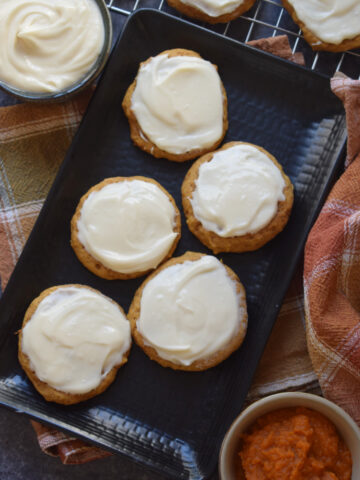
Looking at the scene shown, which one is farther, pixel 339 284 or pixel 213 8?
pixel 213 8

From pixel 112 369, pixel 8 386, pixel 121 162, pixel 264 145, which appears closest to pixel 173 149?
pixel 121 162

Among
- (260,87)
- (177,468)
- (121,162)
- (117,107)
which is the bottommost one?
(177,468)

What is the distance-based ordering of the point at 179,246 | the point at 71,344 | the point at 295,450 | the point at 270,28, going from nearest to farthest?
the point at 295,450, the point at 71,344, the point at 179,246, the point at 270,28

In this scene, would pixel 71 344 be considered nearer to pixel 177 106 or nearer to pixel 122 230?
pixel 122 230

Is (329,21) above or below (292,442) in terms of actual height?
above

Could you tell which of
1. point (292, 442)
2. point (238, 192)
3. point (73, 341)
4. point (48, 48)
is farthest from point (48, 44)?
point (292, 442)

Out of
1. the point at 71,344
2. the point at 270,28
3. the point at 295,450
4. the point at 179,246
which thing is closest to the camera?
the point at 295,450

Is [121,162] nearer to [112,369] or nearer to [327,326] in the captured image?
[112,369]
